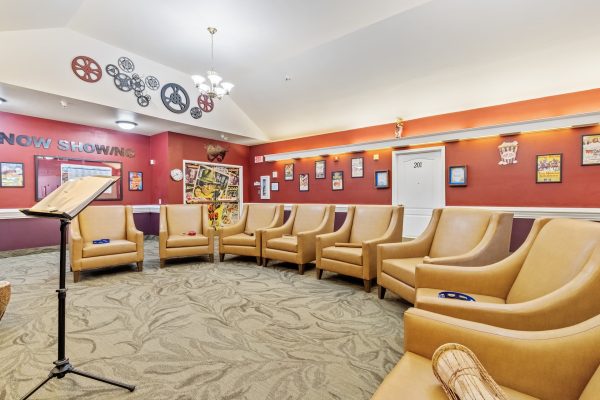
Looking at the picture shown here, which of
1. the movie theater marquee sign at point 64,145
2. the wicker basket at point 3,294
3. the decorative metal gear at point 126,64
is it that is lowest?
the wicker basket at point 3,294

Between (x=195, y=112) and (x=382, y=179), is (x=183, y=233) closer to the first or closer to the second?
(x=195, y=112)

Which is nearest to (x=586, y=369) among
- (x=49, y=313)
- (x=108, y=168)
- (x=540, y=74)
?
(x=49, y=313)

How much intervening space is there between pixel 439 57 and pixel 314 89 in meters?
2.52

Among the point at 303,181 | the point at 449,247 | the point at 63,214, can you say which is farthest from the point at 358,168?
the point at 63,214

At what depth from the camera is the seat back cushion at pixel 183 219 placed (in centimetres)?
526

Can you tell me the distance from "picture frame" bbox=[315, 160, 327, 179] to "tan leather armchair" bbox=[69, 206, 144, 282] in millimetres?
4531

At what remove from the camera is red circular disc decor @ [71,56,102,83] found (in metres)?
4.79

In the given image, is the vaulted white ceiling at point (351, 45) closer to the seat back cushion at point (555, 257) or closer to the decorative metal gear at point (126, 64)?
the decorative metal gear at point (126, 64)

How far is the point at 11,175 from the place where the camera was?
561 centimetres

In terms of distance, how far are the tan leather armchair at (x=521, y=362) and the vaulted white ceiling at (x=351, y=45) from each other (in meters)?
4.33

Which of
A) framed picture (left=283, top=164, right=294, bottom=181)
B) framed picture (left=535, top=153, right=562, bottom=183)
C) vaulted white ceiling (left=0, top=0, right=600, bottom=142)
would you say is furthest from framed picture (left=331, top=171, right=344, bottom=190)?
framed picture (left=535, top=153, right=562, bottom=183)

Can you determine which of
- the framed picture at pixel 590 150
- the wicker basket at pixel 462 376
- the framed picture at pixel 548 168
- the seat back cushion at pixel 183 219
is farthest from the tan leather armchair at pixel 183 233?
the framed picture at pixel 590 150

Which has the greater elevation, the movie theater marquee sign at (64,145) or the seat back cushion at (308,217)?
the movie theater marquee sign at (64,145)

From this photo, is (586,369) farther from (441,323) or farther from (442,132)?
(442,132)
